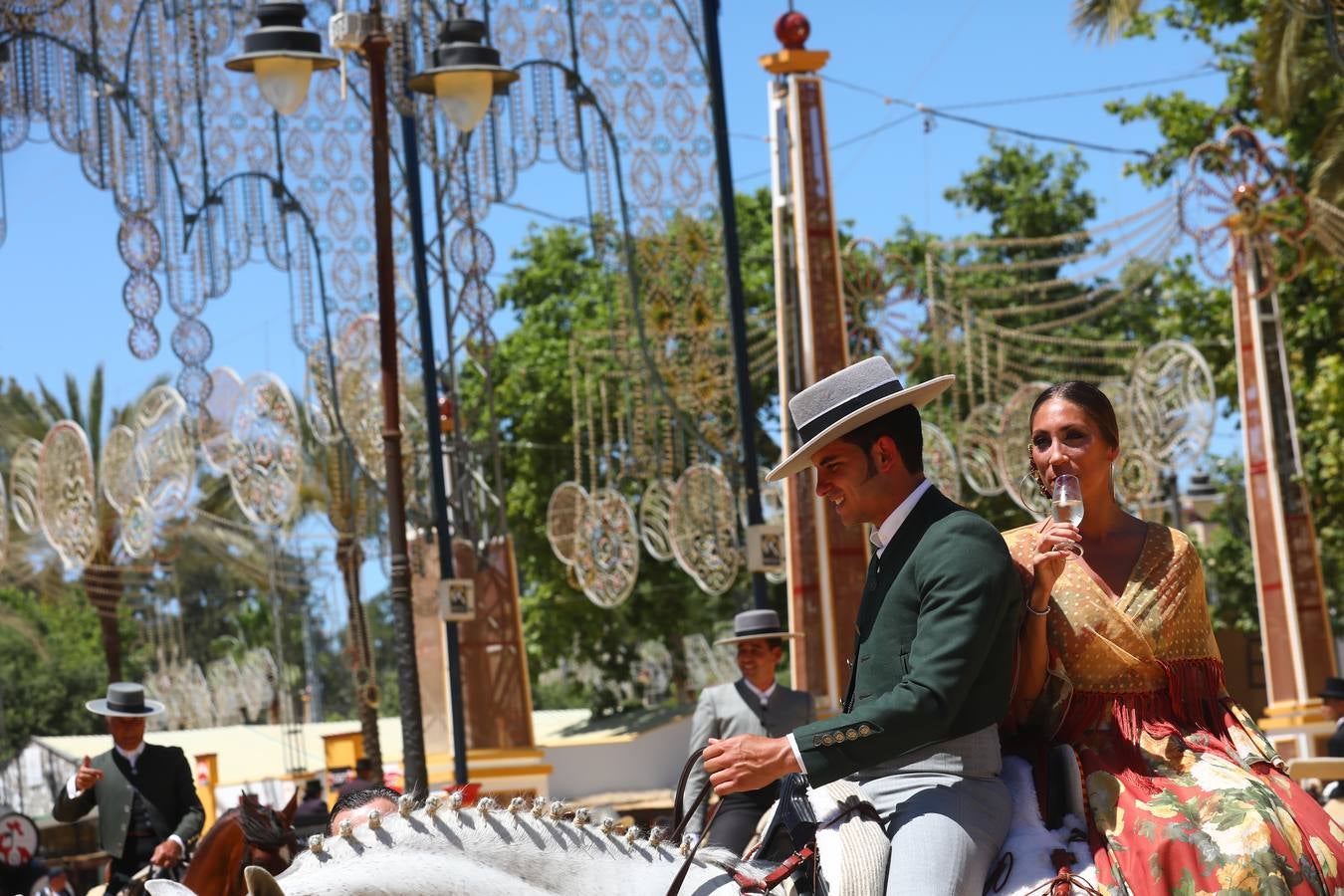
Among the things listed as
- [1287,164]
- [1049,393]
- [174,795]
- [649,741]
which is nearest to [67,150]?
[174,795]

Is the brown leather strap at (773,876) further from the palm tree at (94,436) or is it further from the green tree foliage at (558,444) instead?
the green tree foliage at (558,444)

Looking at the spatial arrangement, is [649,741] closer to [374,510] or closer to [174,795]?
[374,510]

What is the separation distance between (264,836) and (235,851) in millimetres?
157

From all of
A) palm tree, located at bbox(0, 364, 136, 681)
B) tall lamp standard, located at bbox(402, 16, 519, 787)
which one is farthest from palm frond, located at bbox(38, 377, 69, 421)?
tall lamp standard, located at bbox(402, 16, 519, 787)

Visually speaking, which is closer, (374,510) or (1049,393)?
(1049,393)

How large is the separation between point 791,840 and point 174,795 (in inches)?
266

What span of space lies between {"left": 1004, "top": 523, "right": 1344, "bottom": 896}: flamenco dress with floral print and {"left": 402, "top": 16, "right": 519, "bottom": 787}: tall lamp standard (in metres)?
9.46

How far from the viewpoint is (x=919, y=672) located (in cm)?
404

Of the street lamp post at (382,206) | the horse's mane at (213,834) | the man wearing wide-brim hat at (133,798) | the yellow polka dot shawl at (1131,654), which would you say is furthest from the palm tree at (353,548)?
the yellow polka dot shawl at (1131,654)

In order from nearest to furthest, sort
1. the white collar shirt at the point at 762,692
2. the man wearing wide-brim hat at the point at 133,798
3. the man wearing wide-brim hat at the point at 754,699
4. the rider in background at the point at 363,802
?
the rider in background at the point at 363,802
the man wearing wide-brim hat at the point at 754,699
the white collar shirt at the point at 762,692
the man wearing wide-brim hat at the point at 133,798

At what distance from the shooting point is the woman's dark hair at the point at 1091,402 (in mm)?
4664

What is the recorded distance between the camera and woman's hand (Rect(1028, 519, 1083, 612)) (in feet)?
13.6

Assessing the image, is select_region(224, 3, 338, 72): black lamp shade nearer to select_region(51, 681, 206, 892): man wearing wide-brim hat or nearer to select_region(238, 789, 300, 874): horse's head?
select_region(51, 681, 206, 892): man wearing wide-brim hat

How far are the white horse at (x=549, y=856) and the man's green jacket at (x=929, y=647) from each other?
0.22 metres
